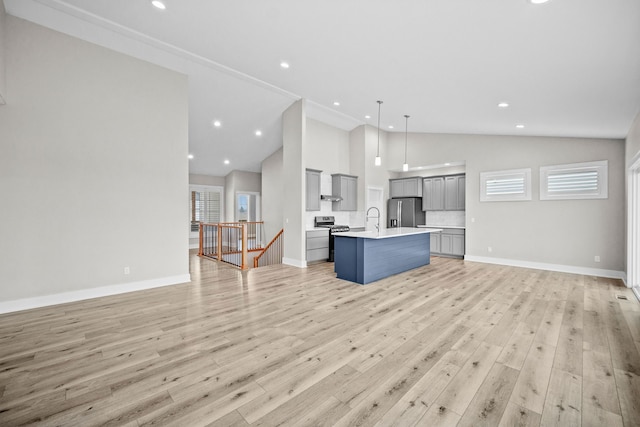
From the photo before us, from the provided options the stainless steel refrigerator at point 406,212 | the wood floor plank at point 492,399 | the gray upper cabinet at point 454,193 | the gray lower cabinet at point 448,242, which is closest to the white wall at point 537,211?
the gray lower cabinet at point 448,242

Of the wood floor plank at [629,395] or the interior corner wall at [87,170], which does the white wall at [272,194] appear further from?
the wood floor plank at [629,395]

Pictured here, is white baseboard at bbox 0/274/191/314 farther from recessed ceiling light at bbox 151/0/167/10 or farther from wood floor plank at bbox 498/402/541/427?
wood floor plank at bbox 498/402/541/427

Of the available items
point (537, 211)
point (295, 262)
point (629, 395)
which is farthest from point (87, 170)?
point (537, 211)

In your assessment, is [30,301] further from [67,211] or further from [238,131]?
[238,131]

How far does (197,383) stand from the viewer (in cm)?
201

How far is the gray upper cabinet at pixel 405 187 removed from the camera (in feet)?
26.9

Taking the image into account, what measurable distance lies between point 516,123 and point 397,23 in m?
3.74

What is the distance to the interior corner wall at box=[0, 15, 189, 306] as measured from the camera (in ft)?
11.5

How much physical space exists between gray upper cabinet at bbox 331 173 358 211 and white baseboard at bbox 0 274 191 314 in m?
4.27

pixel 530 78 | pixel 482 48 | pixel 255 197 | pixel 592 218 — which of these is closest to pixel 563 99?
pixel 530 78

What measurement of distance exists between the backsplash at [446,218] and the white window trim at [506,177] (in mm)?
1000

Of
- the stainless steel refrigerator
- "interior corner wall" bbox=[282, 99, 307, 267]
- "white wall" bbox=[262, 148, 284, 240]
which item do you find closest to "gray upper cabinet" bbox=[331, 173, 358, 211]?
the stainless steel refrigerator

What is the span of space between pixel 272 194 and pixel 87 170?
5.49m

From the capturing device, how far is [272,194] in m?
9.16
